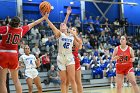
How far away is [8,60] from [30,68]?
11.2ft

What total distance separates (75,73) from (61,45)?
3.25 ft

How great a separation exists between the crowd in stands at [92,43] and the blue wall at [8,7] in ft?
5.28

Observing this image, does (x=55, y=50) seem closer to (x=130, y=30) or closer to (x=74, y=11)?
(x=74, y=11)

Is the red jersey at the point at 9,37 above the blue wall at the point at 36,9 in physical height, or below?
below

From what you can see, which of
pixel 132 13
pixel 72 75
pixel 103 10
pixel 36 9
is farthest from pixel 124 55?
pixel 132 13

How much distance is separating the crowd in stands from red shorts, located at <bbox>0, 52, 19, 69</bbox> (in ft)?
26.8

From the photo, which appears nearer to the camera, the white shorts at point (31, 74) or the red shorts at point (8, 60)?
the red shorts at point (8, 60)

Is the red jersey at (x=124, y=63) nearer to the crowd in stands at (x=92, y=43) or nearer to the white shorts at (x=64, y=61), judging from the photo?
the white shorts at (x=64, y=61)

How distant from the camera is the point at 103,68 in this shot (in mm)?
19391

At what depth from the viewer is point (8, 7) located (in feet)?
63.2

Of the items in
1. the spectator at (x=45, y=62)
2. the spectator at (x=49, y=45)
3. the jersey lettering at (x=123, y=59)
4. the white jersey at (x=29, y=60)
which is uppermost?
the spectator at (x=49, y=45)

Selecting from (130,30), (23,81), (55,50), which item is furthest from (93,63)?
(130,30)

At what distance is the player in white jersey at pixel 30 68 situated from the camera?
34.7 feet

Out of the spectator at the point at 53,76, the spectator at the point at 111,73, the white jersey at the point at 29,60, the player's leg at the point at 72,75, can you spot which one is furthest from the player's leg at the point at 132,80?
the spectator at the point at 111,73
